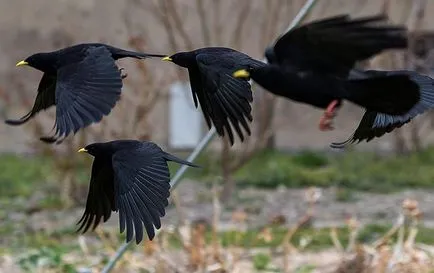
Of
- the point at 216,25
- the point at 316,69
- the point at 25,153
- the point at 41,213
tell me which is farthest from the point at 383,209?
the point at 316,69

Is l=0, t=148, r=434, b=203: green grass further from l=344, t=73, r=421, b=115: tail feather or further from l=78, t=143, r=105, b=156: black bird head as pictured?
l=344, t=73, r=421, b=115: tail feather

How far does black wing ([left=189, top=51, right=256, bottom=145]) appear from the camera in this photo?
2227 millimetres

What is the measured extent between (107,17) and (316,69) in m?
10.8

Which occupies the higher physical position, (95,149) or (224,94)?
(224,94)

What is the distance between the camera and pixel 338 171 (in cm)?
1099

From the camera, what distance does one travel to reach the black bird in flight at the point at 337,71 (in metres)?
1.88

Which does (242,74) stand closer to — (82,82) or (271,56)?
(271,56)

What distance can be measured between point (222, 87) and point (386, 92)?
463 millimetres

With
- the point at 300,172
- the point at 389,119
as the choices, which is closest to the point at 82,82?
the point at 389,119

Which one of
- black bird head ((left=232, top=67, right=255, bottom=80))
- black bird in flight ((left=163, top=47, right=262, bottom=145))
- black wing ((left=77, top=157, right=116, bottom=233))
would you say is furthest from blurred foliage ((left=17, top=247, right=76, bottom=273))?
black bird head ((left=232, top=67, right=255, bottom=80))

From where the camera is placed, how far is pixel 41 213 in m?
8.89

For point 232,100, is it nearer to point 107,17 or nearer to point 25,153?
point 107,17

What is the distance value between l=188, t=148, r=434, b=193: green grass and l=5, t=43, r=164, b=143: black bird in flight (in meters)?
7.33

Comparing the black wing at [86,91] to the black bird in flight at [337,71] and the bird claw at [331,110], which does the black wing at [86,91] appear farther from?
the bird claw at [331,110]
